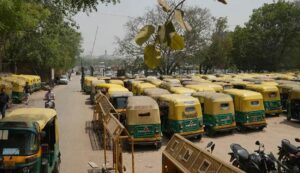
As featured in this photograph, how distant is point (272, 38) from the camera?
5719cm

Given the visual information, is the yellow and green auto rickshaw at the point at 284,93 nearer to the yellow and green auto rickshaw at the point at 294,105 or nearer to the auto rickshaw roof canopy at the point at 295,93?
the yellow and green auto rickshaw at the point at 294,105

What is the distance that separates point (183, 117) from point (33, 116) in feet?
25.7

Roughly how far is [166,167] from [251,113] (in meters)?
10.5

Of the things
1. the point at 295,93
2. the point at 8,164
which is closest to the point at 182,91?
the point at 295,93

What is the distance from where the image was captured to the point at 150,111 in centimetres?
1597

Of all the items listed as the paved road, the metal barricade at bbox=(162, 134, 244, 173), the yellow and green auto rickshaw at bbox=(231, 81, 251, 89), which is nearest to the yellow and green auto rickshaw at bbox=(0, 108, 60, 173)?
the metal barricade at bbox=(162, 134, 244, 173)

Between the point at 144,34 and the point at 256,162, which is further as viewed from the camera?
the point at 256,162

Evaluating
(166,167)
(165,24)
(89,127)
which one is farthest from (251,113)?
(165,24)

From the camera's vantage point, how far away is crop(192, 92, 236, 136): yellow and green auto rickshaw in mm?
18230

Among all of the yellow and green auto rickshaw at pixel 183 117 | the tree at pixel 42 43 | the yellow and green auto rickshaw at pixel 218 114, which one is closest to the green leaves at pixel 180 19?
the yellow and green auto rickshaw at pixel 183 117

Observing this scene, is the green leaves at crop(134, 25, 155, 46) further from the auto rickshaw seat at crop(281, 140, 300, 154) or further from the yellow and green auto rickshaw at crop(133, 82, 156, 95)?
the yellow and green auto rickshaw at crop(133, 82, 156, 95)

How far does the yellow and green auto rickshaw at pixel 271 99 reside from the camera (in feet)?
73.7

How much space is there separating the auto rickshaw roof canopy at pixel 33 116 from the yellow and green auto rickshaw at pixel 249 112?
34.1ft

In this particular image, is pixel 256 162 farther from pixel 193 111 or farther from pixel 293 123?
pixel 293 123
